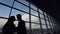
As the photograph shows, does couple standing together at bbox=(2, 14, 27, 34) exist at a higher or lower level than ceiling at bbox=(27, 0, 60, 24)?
lower

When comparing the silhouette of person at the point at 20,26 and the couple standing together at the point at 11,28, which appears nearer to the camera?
the couple standing together at the point at 11,28

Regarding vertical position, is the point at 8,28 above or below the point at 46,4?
below

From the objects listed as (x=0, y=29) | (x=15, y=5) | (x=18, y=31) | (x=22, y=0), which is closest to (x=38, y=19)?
(x=22, y=0)

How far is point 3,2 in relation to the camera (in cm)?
231

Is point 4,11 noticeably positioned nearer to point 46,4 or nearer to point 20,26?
point 20,26

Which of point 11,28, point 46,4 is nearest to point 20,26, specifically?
point 11,28

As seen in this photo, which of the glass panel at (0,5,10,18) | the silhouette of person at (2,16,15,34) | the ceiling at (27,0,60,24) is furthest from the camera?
the ceiling at (27,0,60,24)

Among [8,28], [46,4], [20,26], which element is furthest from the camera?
[46,4]

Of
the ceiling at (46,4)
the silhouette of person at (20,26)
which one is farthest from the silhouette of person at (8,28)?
the ceiling at (46,4)

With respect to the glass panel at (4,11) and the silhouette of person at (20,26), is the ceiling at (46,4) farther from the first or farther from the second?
the silhouette of person at (20,26)

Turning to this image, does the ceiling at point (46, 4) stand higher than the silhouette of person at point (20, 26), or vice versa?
the ceiling at point (46, 4)

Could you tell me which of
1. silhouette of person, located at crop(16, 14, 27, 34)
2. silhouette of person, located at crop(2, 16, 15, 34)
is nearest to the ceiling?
silhouette of person, located at crop(16, 14, 27, 34)

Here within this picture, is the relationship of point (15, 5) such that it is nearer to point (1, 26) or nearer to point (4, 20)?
point (4, 20)

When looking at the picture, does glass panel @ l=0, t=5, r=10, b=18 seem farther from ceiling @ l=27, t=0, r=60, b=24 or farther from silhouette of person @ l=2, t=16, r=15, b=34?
ceiling @ l=27, t=0, r=60, b=24
